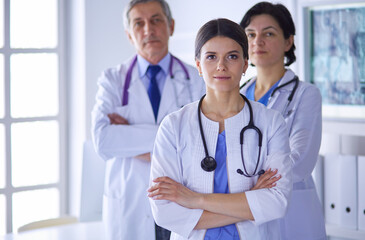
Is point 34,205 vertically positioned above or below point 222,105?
below

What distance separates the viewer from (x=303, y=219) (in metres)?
2.07

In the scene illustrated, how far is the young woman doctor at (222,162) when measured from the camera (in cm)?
156

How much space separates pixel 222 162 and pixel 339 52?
1578 millimetres

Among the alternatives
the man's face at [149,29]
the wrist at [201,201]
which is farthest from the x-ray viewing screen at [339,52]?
the wrist at [201,201]

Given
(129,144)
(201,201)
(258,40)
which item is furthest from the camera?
(129,144)

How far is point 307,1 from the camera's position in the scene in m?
2.96

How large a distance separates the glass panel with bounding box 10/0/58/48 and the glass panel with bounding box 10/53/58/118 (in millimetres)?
91

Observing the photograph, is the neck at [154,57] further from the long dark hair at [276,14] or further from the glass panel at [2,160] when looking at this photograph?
the glass panel at [2,160]

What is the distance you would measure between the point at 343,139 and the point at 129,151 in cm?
119

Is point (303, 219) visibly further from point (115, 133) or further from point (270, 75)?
point (115, 133)

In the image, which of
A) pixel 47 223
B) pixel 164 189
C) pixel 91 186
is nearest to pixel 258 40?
pixel 164 189

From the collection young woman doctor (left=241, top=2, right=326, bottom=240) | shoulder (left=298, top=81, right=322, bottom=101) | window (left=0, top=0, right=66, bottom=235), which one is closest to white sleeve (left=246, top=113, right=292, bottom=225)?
young woman doctor (left=241, top=2, right=326, bottom=240)

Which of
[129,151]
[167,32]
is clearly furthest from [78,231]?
[167,32]

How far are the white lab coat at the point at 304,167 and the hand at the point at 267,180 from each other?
A: 0.46m
